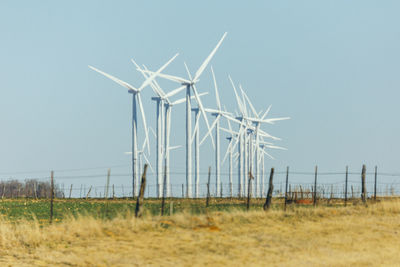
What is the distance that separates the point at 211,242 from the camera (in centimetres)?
2492

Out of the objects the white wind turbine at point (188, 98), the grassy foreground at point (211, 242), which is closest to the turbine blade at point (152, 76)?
the white wind turbine at point (188, 98)

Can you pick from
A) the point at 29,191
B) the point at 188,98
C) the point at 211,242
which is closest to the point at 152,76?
the point at 188,98

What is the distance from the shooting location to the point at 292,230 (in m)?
28.1

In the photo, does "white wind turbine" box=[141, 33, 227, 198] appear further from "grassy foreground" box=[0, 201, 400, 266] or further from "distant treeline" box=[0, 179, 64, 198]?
"distant treeline" box=[0, 179, 64, 198]

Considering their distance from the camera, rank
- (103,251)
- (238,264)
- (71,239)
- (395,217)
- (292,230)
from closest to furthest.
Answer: (238,264)
(103,251)
(71,239)
(292,230)
(395,217)

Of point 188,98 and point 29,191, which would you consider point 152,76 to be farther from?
point 29,191

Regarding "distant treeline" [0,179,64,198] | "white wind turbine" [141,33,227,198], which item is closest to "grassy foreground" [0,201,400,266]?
"white wind turbine" [141,33,227,198]

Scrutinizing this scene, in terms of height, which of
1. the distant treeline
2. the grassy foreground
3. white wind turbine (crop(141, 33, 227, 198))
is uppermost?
white wind turbine (crop(141, 33, 227, 198))

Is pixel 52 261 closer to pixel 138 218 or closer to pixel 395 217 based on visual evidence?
pixel 138 218

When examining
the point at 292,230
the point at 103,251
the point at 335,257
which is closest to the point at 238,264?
the point at 335,257

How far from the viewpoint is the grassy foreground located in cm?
2236

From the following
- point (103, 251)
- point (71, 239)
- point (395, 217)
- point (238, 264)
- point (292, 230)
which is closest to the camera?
point (238, 264)

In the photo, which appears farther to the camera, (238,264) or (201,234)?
(201,234)

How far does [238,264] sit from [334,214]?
13.2 meters
